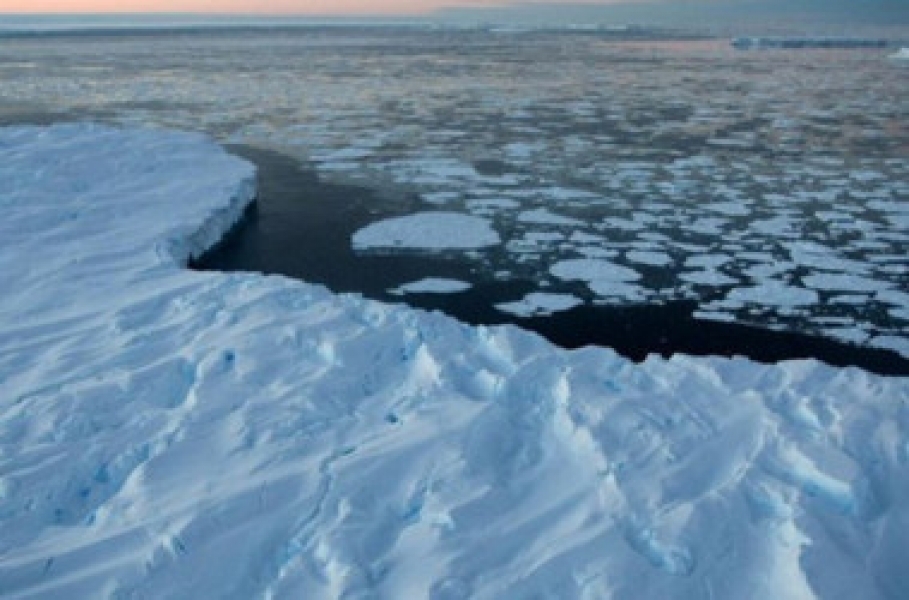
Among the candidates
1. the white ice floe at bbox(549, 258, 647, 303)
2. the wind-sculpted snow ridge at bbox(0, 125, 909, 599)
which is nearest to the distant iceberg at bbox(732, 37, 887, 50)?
the white ice floe at bbox(549, 258, 647, 303)

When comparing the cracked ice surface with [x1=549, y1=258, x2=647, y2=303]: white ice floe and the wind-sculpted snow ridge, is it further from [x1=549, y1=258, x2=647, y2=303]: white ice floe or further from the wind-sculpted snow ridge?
the wind-sculpted snow ridge

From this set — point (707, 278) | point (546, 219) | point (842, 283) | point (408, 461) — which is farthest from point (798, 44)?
point (408, 461)

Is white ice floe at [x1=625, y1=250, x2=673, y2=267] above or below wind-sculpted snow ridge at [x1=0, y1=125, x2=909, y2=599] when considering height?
below

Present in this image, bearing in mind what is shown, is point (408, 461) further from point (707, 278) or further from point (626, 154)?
point (626, 154)

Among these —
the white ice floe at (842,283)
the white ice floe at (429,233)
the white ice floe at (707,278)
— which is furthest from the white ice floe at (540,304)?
the white ice floe at (842,283)

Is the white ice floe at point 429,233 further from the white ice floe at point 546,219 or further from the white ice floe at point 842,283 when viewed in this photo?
the white ice floe at point 842,283

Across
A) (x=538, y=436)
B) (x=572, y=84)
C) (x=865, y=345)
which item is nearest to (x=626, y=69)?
(x=572, y=84)
